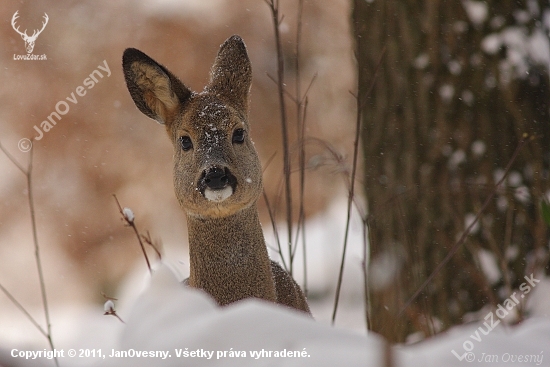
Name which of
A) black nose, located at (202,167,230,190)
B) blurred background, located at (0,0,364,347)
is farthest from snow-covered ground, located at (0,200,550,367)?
blurred background, located at (0,0,364,347)

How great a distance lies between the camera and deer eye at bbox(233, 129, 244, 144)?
213cm

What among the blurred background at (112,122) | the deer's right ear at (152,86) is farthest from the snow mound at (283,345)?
the blurred background at (112,122)

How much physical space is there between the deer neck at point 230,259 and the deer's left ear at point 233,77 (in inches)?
17.2

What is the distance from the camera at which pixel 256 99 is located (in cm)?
830

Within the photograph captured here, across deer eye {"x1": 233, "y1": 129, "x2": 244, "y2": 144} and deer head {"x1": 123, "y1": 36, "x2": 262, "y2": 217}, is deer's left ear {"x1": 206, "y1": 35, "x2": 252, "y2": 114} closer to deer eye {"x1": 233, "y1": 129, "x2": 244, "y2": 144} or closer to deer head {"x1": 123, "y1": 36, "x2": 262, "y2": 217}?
deer head {"x1": 123, "y1": 36, "x2": 262, "y2": 217}

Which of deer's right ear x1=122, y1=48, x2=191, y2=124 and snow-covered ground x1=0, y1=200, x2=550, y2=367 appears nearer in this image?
snow-covered ground x1=0, y1=200, x2=550, y2=367

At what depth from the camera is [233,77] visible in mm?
2248

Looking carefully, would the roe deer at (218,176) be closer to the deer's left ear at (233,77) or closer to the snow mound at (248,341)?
the deer's left ear at (233,77)

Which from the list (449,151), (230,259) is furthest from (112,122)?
(230,259)

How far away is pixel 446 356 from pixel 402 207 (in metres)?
2.76

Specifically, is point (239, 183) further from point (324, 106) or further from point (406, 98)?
point (324, 106)

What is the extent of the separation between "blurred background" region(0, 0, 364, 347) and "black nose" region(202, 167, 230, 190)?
504cm

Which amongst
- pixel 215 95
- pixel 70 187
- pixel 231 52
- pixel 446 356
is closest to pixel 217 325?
pixel 446 356

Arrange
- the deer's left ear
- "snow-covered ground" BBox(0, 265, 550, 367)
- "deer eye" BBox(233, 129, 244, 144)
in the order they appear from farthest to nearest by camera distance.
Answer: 1. the deer's left ear
2. "deer eye" BBox(233, 129, 244, 144)
3. "snow-covered ground" BBox(0, 265, 550, 367)
